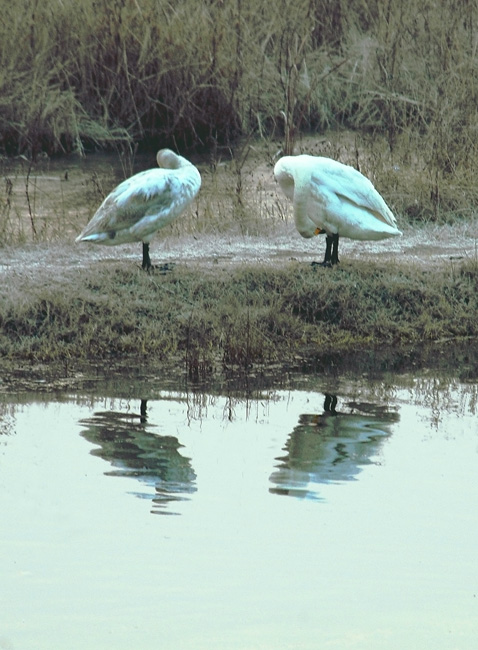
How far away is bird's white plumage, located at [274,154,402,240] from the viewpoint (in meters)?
7.64

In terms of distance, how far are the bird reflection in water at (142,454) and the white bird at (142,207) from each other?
176 cm

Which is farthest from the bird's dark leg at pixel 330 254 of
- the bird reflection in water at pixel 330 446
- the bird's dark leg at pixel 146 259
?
the bird reflection in water at pixel 330 446

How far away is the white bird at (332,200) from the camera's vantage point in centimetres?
764

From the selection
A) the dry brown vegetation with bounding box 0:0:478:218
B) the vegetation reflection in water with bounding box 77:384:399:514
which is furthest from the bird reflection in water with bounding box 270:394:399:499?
the dry brown vegetation with bounding box 0:0:478:218

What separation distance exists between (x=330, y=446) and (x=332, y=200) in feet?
7.82

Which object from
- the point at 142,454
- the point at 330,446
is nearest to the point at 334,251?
the point at 330,446

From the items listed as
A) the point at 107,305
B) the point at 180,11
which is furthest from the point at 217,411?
the point at 180,11

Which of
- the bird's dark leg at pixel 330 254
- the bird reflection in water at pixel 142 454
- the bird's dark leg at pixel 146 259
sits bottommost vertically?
the bird reflection in water at pixel 142 454

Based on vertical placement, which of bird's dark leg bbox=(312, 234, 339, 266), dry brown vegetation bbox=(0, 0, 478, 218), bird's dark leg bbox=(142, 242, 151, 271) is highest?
dry brown vegetation bbox=(0, 0, 478, 218)

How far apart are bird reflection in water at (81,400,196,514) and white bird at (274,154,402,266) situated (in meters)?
2.06

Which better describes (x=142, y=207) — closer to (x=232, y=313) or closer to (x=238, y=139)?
(x=232, y=313)

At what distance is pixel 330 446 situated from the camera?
18.6 feet

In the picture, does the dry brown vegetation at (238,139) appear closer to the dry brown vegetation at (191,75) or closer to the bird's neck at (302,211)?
the dry brown vegetation at (191,75)

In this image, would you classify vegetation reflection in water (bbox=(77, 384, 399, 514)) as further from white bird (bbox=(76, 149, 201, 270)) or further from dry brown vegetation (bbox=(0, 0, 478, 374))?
white bird (bbox=(76, 149, 201, 270))
